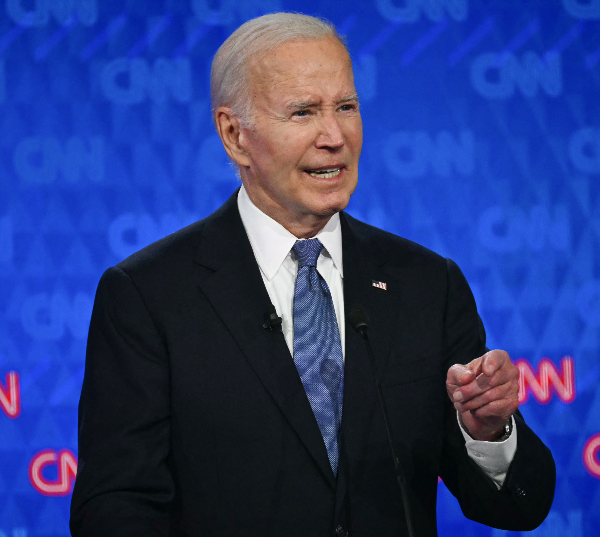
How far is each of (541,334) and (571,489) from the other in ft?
1.89

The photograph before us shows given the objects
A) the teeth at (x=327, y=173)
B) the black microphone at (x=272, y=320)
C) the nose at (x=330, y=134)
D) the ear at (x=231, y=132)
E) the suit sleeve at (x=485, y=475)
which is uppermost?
the ear at (x=231, y=132)

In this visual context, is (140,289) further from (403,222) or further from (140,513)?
(403,222)

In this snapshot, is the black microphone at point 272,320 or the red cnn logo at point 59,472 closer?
the black microphone at point 272,320

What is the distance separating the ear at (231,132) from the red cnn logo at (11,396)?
130 cm

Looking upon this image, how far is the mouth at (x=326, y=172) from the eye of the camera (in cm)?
179

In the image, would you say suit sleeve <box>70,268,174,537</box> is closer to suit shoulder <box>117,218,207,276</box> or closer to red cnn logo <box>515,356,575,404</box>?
suit shoulder <box>117,218,207,276</box>

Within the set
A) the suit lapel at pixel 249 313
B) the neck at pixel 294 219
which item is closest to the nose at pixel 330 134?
the neck at pixel 294 219

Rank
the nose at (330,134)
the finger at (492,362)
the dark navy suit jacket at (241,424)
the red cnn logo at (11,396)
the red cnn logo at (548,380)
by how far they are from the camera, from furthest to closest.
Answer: the red cnn logo at (548,380) < the red cnn logo at (11,396) < the nose at (330,134) < the dark navy suit jacket at (241,424) < the finger at (492,362)

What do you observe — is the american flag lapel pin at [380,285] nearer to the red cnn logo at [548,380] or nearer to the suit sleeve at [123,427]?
the suit sleeve at [123,427]

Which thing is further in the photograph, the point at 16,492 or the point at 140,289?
the point at 16,492

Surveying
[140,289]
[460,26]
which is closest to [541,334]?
[460,26]

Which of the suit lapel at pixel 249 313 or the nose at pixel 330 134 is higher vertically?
the nose at pixel 330 134

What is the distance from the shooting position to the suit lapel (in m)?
Result: 1.64

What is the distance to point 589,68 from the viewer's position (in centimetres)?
295
